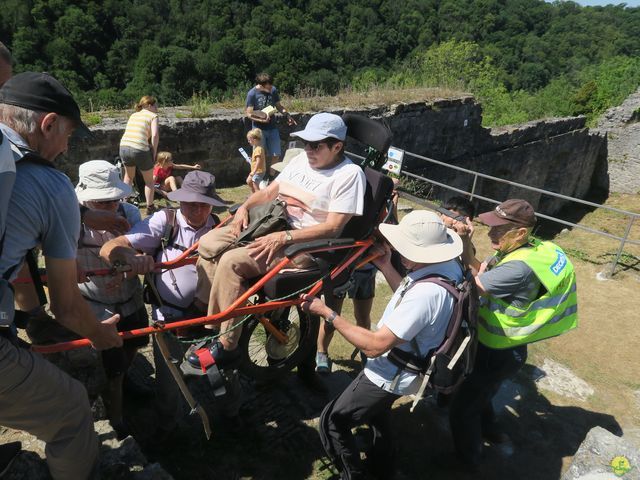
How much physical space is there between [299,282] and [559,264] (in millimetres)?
1591

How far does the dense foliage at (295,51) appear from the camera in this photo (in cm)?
2727

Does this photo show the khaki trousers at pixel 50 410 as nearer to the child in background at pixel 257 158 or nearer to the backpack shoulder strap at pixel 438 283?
the backpack shoulder strap at pixel 438 283

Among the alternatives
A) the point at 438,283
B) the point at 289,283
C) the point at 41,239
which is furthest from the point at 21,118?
the point at 438,283

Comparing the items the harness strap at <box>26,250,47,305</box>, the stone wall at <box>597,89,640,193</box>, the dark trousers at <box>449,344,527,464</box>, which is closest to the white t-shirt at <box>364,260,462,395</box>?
the dark trousers at <box>449,344,527,464</box>

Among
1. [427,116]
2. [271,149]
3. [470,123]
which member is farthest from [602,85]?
[271,149]

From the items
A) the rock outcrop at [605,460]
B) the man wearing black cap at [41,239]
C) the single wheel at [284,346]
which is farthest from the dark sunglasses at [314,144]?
the rock outcrop at [605,460]

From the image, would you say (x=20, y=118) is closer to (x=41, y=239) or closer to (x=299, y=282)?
(x=41, y=239)

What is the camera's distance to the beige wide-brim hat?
97.8 inches

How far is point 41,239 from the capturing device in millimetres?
1777

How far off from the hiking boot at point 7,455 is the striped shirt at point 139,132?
460 cm

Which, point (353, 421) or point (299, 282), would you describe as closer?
point (353, 421)

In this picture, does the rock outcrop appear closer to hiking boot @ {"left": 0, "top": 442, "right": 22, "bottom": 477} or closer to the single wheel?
the single wheel

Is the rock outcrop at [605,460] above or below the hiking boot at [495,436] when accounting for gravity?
above

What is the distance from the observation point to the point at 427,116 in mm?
11617
